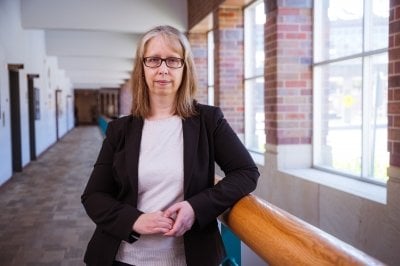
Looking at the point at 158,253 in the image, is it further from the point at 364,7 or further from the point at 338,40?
the point at 338,40

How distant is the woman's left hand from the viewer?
1269 mm

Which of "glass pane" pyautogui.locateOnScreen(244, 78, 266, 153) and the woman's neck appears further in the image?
"glass pane" pyautogui.locateOnScreen(244, 78, 266, 153)

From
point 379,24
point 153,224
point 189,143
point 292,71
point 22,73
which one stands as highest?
point 22,73

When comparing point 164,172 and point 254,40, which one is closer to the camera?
point 164,172

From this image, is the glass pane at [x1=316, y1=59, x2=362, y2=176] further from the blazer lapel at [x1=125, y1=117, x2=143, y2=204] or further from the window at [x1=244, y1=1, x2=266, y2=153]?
the blazer lapel at [x1=125, y1=117, x2=143, y2=204]

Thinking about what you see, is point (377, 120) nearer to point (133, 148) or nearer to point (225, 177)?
point (225, 177)

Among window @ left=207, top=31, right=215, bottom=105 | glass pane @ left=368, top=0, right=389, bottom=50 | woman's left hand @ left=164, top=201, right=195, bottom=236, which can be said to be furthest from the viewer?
window @ left=207, top=31, right=215, bottom=105

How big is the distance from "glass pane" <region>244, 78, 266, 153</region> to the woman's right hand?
189 inches

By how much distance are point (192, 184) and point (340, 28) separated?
3.29m

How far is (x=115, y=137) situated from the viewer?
4.80 feet

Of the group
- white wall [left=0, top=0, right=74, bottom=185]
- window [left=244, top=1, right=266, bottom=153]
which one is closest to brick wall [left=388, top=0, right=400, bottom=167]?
window [left=244, top=1, right=266, bottom=153]

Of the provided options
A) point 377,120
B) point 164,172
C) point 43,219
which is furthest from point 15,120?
point 164,172

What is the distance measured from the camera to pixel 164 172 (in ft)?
4.58

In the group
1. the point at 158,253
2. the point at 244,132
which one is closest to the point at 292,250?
the point at 158,253
